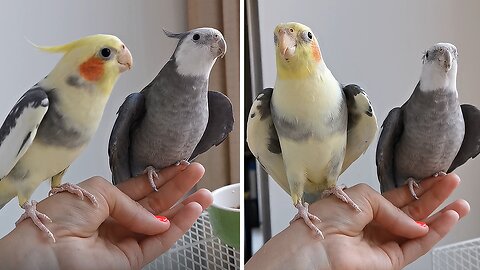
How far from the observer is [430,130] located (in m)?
0.77

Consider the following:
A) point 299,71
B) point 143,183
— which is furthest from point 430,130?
point 143,183

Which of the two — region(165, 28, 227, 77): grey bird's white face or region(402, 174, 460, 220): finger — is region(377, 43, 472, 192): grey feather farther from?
region(165, 28, 227, 77): grey bird's white face

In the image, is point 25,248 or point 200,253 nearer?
point 25,248

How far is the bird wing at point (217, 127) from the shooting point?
782 millimetres

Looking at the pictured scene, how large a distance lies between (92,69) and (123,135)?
99mm

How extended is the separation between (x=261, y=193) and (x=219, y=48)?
0.71ft

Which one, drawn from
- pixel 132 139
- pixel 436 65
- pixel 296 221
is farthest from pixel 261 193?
pixel 436 65

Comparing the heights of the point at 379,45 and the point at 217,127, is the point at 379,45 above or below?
above

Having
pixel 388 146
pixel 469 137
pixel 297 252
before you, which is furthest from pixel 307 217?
pixel 469 137

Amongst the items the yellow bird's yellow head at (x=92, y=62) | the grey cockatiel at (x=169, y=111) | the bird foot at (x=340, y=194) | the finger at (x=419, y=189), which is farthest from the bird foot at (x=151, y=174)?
the finger at (x=419, y=189)

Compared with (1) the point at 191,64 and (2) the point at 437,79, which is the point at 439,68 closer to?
(2) the point at 437,79

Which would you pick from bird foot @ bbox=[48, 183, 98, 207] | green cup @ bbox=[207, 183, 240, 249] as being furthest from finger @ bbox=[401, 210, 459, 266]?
bird foot @ bbox=[48, 183, 98, 207]

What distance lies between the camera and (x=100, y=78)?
722 mm

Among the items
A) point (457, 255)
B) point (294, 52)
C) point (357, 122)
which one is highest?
point (294, 52)
